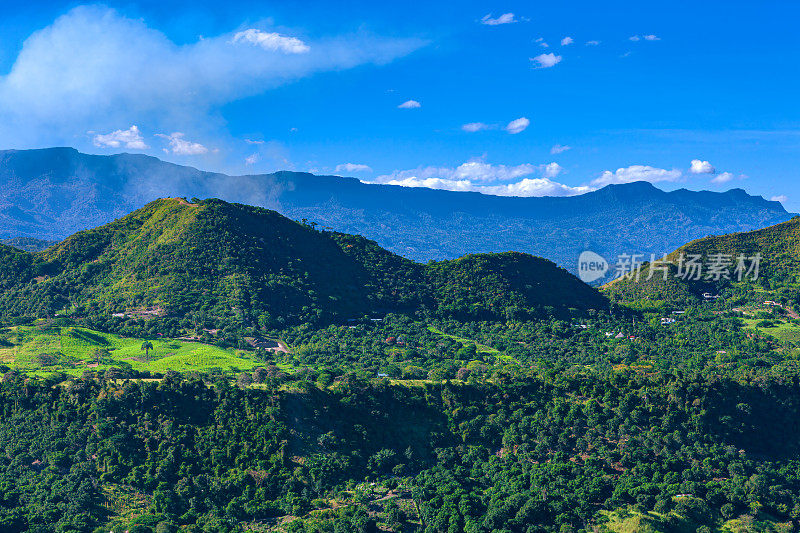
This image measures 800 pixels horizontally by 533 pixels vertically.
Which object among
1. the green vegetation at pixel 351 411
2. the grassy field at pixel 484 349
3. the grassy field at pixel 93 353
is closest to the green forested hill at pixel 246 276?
the green vegetation at pixel 351 411

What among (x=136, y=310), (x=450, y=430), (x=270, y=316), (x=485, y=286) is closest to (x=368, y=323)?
(x=270, y=316)

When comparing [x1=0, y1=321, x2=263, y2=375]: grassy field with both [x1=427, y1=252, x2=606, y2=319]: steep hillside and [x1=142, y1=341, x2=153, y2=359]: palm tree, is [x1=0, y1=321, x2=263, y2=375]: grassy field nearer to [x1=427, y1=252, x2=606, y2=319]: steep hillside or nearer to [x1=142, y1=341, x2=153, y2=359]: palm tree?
[x1=142, y1=341, x2=153, y2=359]: palm tree

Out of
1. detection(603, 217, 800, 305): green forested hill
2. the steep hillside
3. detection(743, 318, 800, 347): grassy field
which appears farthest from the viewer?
detection(603, 217, 800, 305): green forested hill

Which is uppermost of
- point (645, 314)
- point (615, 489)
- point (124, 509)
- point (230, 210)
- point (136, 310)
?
point (230, 210)

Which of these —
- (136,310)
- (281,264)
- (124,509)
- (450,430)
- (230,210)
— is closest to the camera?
(124,509)

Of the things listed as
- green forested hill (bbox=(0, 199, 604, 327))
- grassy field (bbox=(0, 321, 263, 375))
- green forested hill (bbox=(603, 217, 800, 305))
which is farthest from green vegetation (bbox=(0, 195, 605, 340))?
green forested hill (bbox=(603, 217, 800, 305))

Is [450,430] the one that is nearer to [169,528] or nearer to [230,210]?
[169,528]

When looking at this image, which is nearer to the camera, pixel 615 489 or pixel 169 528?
pixel 169 528

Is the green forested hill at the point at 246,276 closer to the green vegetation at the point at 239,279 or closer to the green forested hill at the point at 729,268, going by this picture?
the green vegetation at the point at 239,279
